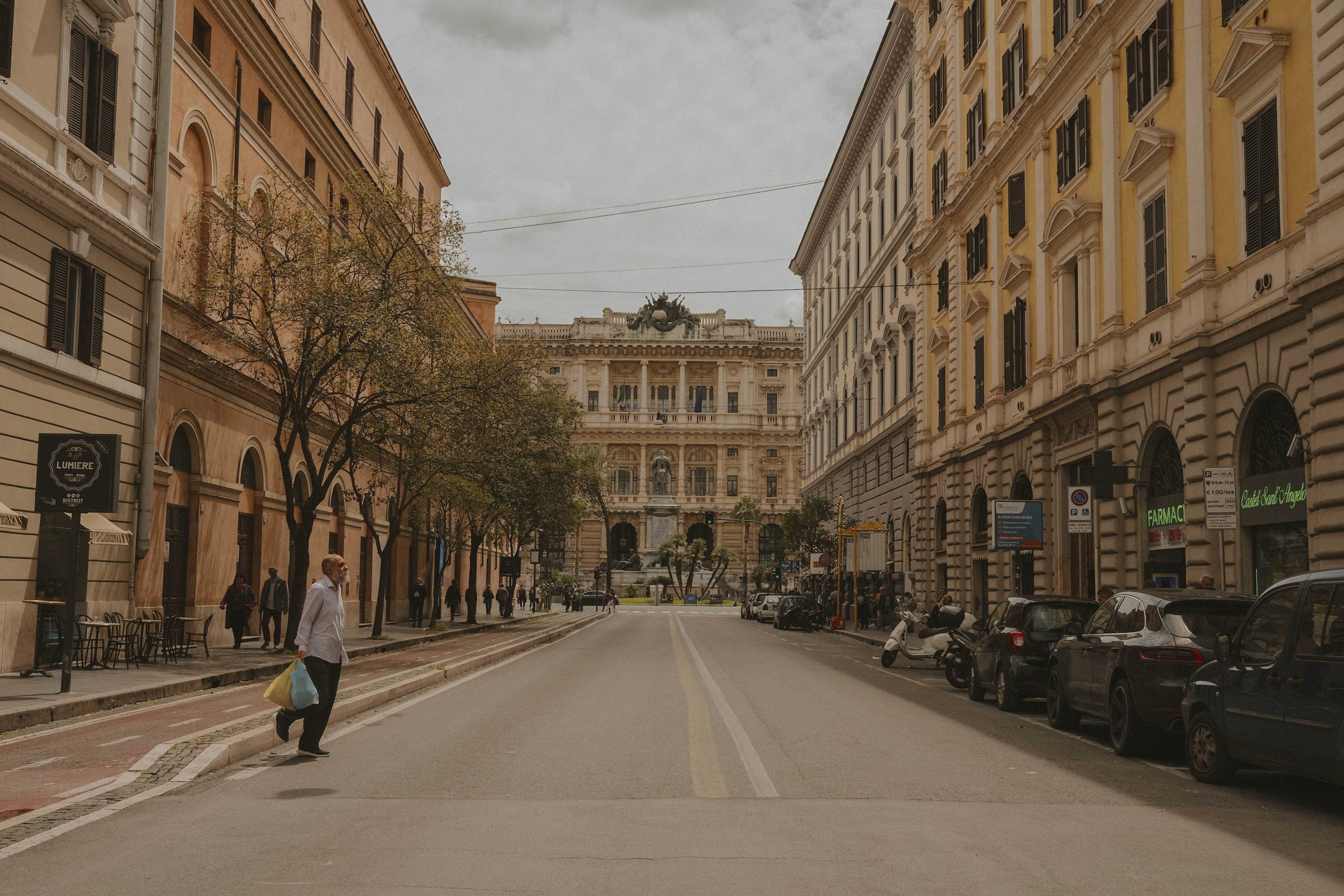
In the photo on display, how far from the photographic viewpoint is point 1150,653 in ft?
38.3

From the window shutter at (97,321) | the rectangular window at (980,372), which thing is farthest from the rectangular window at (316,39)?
the rectangular window at (980,372)

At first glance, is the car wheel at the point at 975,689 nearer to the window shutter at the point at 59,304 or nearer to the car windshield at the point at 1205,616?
the car windshield at the point at 1205,616

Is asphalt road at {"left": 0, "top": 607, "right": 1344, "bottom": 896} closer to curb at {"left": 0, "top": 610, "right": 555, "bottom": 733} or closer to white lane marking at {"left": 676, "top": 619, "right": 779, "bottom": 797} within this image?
white lane marking at {"left": 676, "top": 619, "right": 779, "bottom": 797}

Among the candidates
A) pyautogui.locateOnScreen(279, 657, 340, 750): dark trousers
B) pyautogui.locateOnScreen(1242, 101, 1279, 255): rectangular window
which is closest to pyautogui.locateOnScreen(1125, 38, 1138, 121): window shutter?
pyautogui.locateOnScreen(1242, 101, 1279, 255): rectangular window

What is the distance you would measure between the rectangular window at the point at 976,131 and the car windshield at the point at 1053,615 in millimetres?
20405

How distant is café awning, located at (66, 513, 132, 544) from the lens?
63.4 feet

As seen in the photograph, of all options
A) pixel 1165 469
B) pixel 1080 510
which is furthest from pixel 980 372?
pixel 1080 510

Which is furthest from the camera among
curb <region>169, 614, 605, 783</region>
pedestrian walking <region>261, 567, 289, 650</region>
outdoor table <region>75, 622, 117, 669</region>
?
pedestrian walking <region>261, 567, 289, 650</region>

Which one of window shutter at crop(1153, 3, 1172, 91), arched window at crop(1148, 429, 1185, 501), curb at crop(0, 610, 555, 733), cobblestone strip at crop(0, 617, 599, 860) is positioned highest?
window shutter at crop(1153, 3, 1172, 91)

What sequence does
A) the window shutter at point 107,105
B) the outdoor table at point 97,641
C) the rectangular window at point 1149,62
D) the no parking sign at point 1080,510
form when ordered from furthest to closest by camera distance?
the rectangular window at point 1149,62
the window shutter at point 107,105
the no parking sign at point 1080,510
the outdoor table at point 97,641

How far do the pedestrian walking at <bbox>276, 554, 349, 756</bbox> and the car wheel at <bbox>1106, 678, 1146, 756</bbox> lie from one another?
723 centimetres

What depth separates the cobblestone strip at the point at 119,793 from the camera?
7457 mm

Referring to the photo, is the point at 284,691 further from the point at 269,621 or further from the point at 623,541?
the point at 623,541

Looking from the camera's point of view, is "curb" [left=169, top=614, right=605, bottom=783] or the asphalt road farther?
"curb" [left=169, top=614, right=605, bottom=783]
